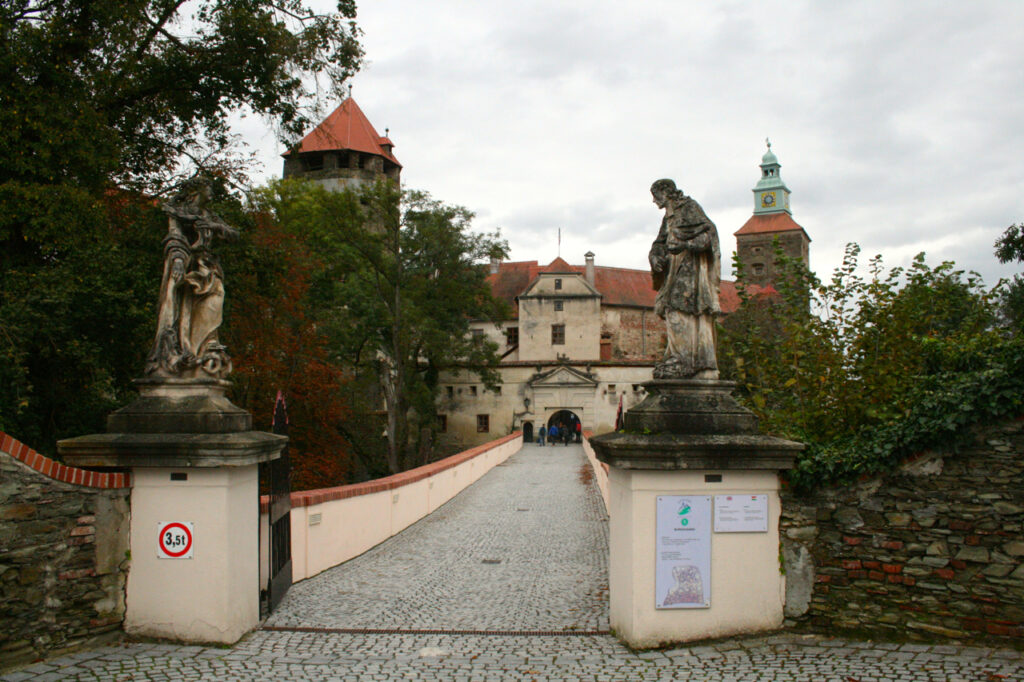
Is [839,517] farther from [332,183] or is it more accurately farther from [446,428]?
[332,183]

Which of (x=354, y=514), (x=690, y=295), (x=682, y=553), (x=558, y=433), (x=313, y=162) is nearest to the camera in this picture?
(x=682, y=553)

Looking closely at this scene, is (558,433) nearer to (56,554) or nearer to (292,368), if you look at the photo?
(292,368)

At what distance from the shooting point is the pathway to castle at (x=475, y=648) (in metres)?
5.37

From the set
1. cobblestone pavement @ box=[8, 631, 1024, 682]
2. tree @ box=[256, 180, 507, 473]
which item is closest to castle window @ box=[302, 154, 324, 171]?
tree @ box=[256, 180, 507, 473]

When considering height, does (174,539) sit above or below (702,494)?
below

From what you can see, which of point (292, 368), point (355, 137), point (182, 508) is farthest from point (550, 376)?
point (182, 508)

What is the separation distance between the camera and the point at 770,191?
3155 inches

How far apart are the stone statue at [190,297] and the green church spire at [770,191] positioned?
7916 cm

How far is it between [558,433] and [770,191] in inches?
1665

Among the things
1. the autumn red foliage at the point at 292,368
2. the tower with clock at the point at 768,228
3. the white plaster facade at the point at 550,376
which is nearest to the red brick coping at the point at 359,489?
the autumn red foliage at the point at 292,368

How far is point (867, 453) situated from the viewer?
600cm

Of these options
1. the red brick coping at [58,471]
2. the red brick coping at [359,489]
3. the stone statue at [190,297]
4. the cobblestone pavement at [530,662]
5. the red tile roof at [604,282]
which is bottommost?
the cobblestone pavement at [530,662]

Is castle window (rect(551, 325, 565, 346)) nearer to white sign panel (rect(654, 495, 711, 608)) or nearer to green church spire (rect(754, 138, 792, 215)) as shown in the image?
green church spire (rect(754, 138, 792, 215))

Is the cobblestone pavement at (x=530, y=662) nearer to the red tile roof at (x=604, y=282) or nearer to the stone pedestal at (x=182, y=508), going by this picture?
the stone pedestal at (x=182, y=508)
